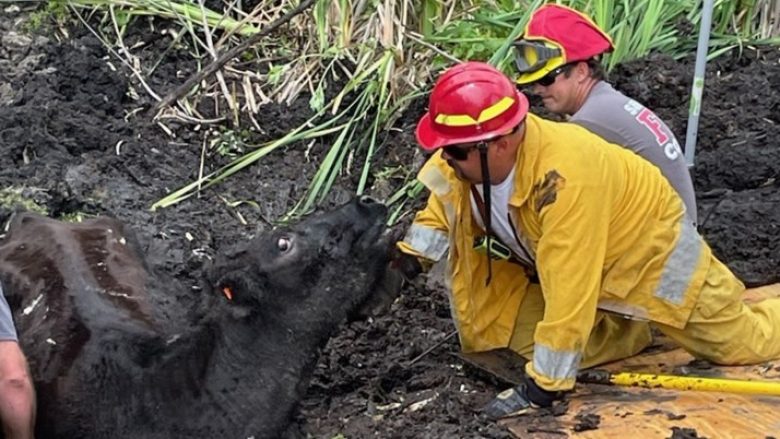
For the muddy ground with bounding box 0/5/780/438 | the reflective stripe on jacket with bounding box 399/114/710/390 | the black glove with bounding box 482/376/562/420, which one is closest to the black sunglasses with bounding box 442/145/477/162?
the reflective stripe on jacket with bounding box 399/114/710/390

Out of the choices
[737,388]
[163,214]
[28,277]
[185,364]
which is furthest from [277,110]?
[737,388]

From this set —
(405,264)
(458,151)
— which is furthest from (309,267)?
(458,151)

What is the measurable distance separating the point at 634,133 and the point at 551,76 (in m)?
0.47

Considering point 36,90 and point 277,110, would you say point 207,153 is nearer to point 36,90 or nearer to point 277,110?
point 277,110

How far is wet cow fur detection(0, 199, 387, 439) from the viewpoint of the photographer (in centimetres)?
536

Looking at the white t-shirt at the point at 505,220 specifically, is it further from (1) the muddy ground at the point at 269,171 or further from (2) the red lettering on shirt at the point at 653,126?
(2) the red lettering on shirt at the point at 653,126

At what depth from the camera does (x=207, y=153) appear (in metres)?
8.50

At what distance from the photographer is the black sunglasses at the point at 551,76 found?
606cm

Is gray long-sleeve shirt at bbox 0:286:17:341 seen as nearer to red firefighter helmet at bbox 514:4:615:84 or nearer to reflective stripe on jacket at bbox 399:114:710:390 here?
reflective stripe on jacket at bbox 399:114:710:390

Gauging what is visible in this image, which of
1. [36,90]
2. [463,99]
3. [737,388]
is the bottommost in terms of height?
[36,90]

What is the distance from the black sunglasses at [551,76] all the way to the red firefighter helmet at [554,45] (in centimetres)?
2

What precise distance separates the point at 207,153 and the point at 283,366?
131 inches

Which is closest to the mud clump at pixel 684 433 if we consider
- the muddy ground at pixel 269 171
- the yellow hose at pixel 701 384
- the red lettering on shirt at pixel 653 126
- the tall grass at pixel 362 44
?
the yellow hose at pixel 701 384

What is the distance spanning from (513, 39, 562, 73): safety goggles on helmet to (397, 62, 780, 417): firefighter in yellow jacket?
526 millimetres
